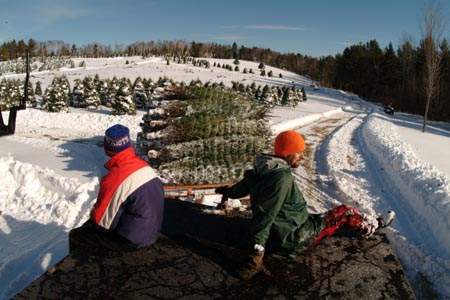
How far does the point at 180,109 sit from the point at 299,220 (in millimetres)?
5107

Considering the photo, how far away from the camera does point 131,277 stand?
3.02 metres

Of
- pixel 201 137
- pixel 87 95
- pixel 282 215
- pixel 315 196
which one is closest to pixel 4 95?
pixel 87 95

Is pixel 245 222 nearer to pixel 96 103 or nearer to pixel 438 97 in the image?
pixel 96 103

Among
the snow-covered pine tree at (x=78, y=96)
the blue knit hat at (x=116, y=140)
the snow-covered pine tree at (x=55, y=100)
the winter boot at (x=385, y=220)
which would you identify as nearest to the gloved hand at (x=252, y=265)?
the blue knit hat at (x=116, y=140)

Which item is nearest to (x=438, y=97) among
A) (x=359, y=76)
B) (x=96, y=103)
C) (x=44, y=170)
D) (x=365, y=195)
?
(x=359, y=76)

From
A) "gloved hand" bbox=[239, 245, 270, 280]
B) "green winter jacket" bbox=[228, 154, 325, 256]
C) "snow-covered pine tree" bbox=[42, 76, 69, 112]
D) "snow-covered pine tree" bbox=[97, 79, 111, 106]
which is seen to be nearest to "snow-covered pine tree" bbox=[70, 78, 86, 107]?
"snow-covered pine tree" bbox=[97, 79, 111, 106]

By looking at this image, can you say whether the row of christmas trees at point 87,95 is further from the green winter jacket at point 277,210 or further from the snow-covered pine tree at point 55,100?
the green winter jacket at point 277,210

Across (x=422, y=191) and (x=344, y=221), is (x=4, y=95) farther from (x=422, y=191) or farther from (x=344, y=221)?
(x=344, y=221)

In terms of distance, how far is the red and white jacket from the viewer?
3.11 metres

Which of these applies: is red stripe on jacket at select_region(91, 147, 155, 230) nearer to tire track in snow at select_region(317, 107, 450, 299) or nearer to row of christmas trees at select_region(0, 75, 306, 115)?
tire track in snow at select_region(317, 107, 450, 299)

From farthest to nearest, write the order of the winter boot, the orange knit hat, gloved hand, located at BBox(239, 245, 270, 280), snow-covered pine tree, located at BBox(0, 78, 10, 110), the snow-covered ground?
snow-covered pine tree, located at BBox(0, 78, 10, 110)
the snow-covered ground
the winter boot
the orange knit hat
gloved hand, located at BBox(239, 245, 270, 280)

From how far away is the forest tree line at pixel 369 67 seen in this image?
42656 mm

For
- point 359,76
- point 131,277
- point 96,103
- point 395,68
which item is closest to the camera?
point 131,277

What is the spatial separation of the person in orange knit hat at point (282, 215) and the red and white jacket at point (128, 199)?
3.13ft
